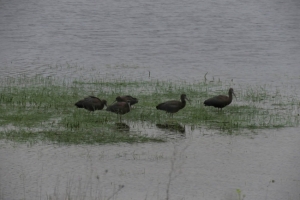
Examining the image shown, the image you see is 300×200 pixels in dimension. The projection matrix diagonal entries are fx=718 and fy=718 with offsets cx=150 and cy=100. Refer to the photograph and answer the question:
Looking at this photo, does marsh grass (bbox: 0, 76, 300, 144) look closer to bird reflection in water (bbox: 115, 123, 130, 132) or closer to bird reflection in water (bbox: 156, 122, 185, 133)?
bird reflection in water (bbox: 115, 123, 130, 132)

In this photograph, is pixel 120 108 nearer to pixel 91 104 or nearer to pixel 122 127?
pixel 122 127

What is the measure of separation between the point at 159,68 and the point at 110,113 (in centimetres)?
1060

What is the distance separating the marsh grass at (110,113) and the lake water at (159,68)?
2.56ft

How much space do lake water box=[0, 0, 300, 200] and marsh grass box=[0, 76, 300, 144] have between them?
78cm

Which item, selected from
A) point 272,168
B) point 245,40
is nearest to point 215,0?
point 245,40

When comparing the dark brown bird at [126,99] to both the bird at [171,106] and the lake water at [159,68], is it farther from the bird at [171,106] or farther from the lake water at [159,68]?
the lake water at [159,68]

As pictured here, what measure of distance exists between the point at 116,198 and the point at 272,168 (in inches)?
157

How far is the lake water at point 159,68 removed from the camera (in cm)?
1426

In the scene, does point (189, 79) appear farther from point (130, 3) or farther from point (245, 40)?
point (130, 3)

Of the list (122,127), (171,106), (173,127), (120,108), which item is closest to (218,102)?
(171,106)

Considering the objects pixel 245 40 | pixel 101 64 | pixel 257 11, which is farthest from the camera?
pixel 257 11

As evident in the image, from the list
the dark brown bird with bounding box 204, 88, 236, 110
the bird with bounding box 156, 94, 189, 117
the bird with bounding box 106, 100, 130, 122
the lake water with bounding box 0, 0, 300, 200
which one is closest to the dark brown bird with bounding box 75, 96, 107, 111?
the bird with bounding box 106, 100, 130, 122

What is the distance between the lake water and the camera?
46.8ft

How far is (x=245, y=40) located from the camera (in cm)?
4031
